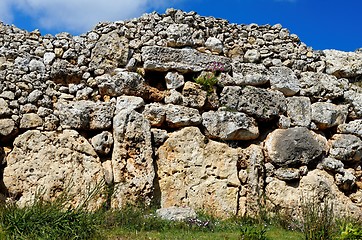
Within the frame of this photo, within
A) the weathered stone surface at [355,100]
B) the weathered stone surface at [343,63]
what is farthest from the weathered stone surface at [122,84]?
the weathered stone surface at [355,100]

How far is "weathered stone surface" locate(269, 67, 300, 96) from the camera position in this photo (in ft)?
38.6

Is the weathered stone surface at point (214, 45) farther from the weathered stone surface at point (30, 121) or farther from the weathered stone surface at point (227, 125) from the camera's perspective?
the weathered stone surface at point (30, 121)

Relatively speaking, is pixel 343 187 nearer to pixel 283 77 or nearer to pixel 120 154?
pixel 283 77

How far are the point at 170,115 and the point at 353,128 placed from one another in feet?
15.8

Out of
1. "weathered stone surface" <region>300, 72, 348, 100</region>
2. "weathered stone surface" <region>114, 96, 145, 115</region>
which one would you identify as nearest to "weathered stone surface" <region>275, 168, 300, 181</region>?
"weathered stone surface" <region>300, 72, 348, 100</region>

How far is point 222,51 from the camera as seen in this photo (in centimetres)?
1189

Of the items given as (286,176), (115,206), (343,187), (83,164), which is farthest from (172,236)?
(343,187)

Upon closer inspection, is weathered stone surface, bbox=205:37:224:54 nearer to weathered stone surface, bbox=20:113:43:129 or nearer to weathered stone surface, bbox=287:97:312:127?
weathered stone surface, bbox=287:97:312:127

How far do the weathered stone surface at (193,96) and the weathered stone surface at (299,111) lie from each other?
7.72 ft

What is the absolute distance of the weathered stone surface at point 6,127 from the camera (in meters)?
9.70

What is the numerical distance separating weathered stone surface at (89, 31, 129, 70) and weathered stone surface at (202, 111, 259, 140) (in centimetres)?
244

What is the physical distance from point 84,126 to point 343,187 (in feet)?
21.4

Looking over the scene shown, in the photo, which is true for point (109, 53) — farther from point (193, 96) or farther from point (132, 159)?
point (132, 159)

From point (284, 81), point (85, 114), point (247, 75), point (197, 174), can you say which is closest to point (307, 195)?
point (197, 174)
